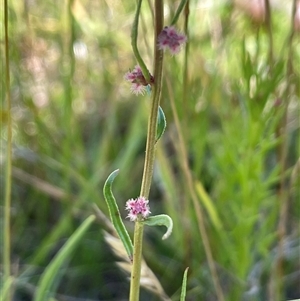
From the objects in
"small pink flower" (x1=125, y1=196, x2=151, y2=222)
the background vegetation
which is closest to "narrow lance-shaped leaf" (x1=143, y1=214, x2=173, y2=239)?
"small pink flower" (x1=125, y1=196, x2=151, y2=222)

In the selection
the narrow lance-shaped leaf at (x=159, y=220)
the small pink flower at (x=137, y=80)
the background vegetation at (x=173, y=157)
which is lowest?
the narrow lance-shaped leaf at (x=159, y=220)

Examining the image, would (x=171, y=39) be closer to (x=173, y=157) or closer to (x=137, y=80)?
(x=137, y=80)

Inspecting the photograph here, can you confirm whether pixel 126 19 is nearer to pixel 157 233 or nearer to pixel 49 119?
pixel 49 119

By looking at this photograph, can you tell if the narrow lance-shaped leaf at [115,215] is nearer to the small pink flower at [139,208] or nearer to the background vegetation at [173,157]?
the small pink flower at [139,208]

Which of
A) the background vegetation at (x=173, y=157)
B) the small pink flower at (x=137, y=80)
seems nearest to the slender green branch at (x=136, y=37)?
the small pink flower at (x=137, y=80)

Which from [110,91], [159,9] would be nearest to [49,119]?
[110,91]

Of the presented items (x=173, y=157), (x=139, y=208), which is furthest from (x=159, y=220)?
(x=173, y=157)
